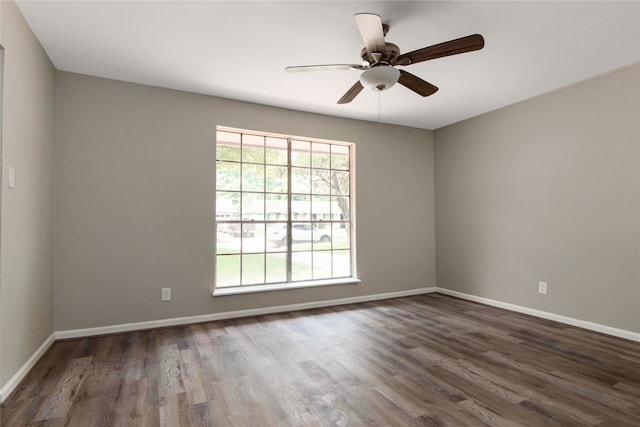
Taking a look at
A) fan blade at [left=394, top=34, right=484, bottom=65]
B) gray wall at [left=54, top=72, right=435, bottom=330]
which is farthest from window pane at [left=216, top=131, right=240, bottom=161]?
fan blade at [left=394, top=34, right=484, bottom=65]

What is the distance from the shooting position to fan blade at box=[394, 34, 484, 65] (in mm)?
2033

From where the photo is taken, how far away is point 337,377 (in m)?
2.39

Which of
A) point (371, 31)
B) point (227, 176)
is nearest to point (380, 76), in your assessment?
point (371, 31)

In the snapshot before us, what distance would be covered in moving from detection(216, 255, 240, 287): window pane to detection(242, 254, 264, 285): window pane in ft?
0.28

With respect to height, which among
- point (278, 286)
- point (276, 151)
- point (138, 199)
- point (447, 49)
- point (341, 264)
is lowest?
point (278, 286)

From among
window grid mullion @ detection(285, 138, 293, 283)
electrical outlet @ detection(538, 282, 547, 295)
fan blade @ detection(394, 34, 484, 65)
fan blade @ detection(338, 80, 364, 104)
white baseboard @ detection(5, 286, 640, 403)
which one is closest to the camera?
fan blade @ detection(394, 34, 484, 65)

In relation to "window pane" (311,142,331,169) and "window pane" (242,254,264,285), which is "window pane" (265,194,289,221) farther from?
"window pane" (311,142,331,169)

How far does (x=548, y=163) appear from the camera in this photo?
149 inches

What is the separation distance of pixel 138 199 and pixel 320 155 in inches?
92.8

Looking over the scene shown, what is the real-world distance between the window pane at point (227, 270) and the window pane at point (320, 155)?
1.67m

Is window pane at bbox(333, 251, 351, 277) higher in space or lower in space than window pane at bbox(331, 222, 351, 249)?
lower

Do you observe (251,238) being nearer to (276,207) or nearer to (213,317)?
(276,207)

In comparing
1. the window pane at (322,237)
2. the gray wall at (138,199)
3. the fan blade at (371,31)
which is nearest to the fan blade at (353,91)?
the fan blade at (371,31)

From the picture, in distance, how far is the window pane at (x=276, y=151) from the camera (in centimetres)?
429
